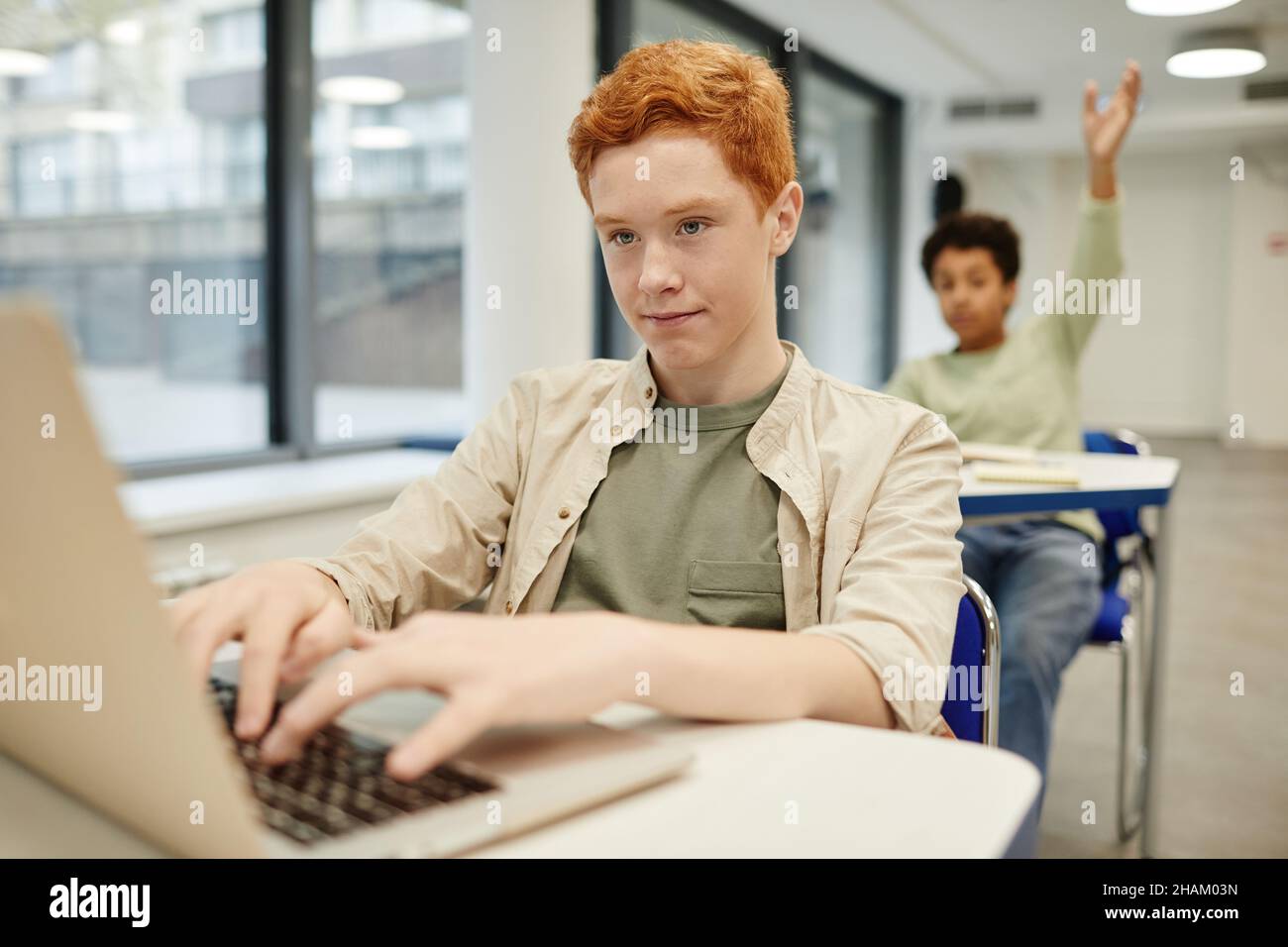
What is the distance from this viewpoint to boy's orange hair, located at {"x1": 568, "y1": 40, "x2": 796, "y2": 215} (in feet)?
3.64

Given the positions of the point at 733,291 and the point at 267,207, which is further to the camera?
the point at 267,207

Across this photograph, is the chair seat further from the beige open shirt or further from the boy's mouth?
the boy's mouth

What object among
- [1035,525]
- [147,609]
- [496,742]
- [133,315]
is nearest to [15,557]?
[147,609]

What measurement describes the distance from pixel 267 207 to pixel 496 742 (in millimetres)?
3144

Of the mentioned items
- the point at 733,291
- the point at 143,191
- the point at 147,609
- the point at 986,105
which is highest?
the point at 986,105

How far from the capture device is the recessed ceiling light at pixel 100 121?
280cm

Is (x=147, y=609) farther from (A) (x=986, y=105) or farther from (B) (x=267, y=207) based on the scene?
(A) (x=986, y=105)

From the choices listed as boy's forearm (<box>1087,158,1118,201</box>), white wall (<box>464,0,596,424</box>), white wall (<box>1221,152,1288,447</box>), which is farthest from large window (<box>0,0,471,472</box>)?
white wall (<box>1221,152,1288,447</box>)

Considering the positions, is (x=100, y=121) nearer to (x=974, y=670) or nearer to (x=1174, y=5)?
(x=974, y=670)

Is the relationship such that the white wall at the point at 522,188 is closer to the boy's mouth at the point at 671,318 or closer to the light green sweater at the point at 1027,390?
the light green sweater at the point at 1027,390

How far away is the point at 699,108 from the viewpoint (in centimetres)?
111

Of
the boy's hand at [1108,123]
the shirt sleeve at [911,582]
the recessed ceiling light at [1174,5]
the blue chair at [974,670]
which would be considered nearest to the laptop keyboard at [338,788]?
the shirt sleeve at [911,582]

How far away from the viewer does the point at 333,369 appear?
3.67 meters

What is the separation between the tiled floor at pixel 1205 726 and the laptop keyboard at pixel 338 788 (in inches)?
81.4
